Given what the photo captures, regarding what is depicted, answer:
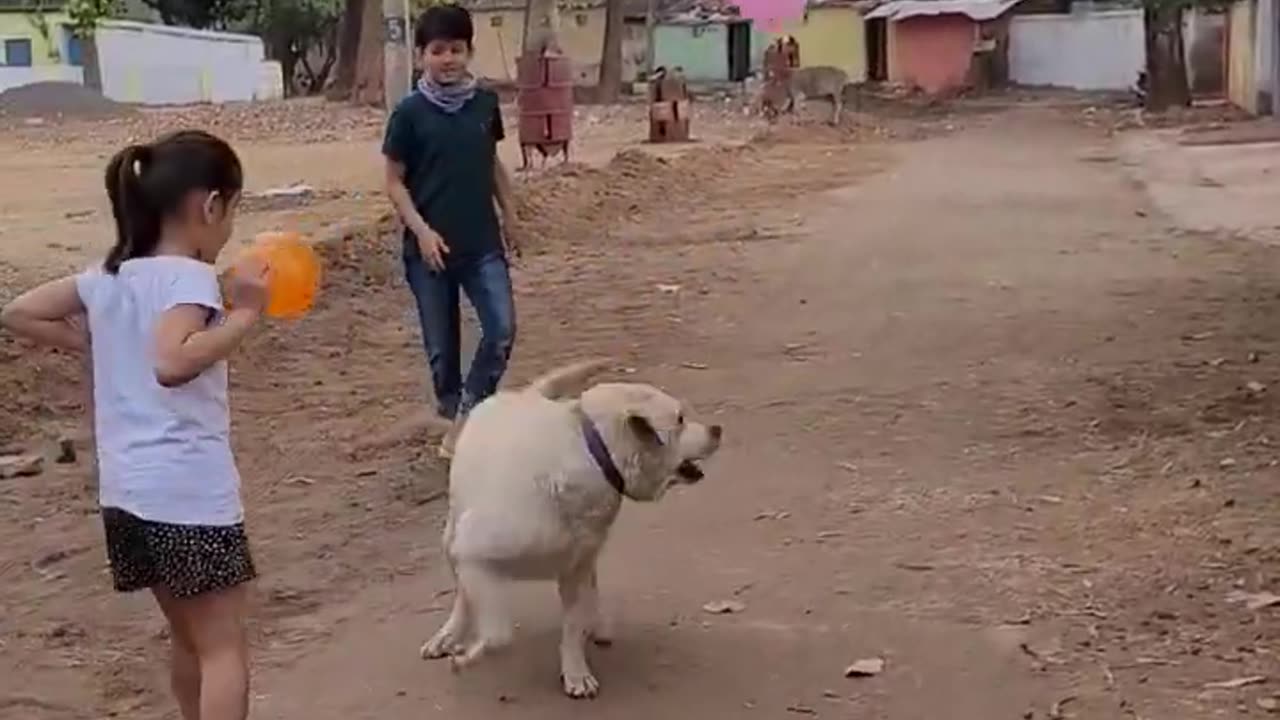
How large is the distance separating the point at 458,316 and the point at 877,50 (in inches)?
2060

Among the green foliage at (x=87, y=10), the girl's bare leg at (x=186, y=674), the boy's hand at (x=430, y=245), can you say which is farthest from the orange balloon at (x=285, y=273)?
the green foliage at (x=87, y=10)

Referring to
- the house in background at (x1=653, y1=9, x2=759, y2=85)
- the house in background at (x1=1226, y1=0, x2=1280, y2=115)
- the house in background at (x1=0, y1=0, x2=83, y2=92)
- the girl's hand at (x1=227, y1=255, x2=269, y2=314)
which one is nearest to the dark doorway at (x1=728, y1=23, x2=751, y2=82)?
the house in background at (x1=653, y1=9, x2=759, y2=85)

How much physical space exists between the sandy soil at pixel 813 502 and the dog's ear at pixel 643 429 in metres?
0.67

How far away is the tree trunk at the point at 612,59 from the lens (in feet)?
154

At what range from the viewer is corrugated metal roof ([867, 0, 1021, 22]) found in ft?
179

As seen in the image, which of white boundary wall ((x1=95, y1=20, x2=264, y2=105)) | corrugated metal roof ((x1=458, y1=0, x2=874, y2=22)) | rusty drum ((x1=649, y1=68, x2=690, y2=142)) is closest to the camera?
rusty drum ((x1=649, y1=68, x2=690, y2=142))

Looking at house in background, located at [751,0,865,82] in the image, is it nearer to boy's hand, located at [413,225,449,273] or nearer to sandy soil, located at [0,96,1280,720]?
→ sandy soil, located at [0,96,1280,720]

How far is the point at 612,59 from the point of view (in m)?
47.4

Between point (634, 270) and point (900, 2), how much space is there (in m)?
43.6

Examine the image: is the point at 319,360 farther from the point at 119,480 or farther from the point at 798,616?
the point at 119,480

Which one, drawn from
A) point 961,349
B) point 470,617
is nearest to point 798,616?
point 470,617

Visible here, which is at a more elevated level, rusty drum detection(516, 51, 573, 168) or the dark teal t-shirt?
the dark teal t-shirt

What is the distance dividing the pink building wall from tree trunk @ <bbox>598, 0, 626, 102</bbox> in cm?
1042

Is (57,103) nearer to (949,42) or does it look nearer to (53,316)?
(949,42)
